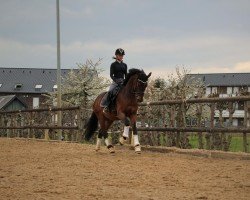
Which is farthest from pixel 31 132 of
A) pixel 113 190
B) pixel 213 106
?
pixel 113 190

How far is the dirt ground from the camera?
612 cm

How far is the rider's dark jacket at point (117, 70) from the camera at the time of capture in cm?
1179

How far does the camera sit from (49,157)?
36.3 feet

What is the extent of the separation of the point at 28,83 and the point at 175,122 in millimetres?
76948

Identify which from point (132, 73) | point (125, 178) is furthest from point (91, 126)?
point (125, 178)

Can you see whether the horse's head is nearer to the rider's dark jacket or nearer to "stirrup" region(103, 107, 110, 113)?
the rider's dark jacket

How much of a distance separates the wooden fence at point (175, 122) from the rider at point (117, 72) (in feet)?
5.89

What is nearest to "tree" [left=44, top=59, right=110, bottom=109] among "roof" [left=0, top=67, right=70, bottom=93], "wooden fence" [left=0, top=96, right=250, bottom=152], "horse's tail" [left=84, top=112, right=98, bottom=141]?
"wooden fence" [left=0, top=96, right=250, bottom=152]

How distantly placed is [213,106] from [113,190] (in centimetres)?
590

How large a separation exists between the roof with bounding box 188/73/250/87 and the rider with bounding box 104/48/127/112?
7054 cm

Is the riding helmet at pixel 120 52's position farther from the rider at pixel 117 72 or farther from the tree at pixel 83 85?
the tree at pixel 83 85

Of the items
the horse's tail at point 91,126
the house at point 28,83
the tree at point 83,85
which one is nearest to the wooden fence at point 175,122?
the horse's tail at point 91,126

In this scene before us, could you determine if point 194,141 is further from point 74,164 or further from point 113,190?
point 113,190

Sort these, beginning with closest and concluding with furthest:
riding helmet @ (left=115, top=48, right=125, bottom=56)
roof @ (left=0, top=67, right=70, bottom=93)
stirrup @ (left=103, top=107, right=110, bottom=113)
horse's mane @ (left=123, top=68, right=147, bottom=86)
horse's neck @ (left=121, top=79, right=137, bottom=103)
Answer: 1. horse's mane @ (left=123, top=68, right=147, bottom=86)
2. horse's neck @ (left=121, top=79, right=137, bottom=103)
3. riding helmet @ (left=115, top=48, right=125, bottom=56)
4. stirrup @ (left=103, top=107, right=110, bottom=113)
5. roof @ (left=0, top=67, right=70, bottom=93)
